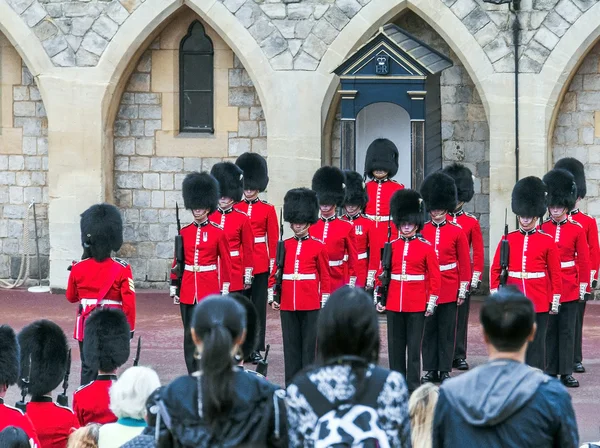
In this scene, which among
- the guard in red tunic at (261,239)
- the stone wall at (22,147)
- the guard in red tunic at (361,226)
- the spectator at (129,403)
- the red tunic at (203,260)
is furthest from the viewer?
the stone wall at (22,147)

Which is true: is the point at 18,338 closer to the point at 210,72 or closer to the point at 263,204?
the point at 263,204

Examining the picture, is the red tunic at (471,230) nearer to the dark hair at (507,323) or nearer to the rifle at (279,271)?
the rifle at (279,271)

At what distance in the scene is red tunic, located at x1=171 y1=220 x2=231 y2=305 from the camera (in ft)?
22.6

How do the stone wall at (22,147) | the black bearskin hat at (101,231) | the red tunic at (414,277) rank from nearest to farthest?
the black bearskin hat at (101,231), the red tunic at (414,277), the stone wall at (22,147)

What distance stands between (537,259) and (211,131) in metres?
4.21

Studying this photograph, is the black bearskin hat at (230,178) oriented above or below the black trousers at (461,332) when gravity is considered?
above

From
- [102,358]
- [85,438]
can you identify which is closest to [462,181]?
[102,358]

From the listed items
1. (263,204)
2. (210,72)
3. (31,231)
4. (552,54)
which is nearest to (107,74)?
(210,72)

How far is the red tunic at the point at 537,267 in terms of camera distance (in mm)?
6613

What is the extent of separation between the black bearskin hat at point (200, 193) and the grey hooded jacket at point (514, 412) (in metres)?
4.11

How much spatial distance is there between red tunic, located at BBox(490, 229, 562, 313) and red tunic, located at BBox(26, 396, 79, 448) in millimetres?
2945

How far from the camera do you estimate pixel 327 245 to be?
23.3ft

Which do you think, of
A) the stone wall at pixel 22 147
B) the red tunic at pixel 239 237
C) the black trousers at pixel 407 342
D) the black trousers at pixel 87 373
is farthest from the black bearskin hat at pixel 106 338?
the stone wall at pixel 22 147

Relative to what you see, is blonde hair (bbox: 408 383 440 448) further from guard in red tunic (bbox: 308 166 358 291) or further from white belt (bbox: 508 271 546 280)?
guard in red tunic (bbox: 308 166 358 291)
